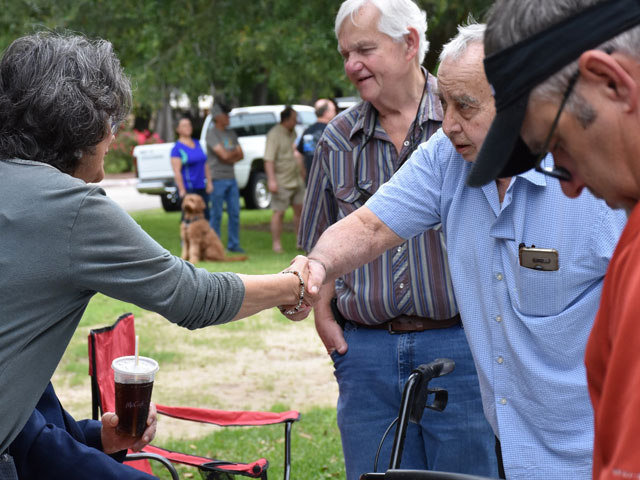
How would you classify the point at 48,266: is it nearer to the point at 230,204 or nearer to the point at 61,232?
the point at 61,232

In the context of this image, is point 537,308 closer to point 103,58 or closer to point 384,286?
point 384,286

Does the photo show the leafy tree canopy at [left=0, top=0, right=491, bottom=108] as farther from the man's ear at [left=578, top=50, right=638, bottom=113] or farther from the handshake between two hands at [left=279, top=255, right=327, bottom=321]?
the man's ear at [left=578, top=50, right=638, bottom=113]

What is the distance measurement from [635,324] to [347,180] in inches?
100

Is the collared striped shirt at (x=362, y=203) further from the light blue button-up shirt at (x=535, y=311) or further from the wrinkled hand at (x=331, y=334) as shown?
the light blue button-up shirt at (x=535, y=311)

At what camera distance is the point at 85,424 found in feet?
10.6

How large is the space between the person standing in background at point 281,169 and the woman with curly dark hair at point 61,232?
39.1ft

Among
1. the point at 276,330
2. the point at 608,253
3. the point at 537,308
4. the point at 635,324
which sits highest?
the point at 635,324

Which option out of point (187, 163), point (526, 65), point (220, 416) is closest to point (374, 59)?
point (220, 416)

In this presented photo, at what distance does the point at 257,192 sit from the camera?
2188 centimetres

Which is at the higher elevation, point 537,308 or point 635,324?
point 635,324

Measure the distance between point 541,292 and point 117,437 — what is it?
61.3 inches

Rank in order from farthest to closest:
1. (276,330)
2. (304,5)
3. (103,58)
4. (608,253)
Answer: (304,5) < (276,330) < (103,58) < (608,253)

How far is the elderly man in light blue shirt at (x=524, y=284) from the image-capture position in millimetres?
2441

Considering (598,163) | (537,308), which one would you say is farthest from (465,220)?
(598,163)
